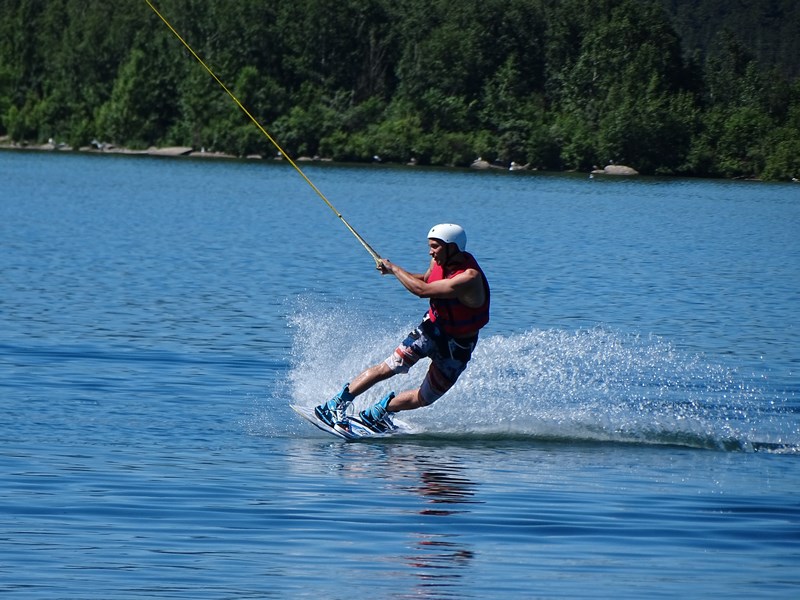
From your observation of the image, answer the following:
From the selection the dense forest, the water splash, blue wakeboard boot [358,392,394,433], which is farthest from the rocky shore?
blue wakeboard boot [358,392,394,433]

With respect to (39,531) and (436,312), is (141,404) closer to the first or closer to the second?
(436,312)

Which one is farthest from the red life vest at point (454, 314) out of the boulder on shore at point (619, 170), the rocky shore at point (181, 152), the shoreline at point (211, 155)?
the boulder on shore at point (619, 170)

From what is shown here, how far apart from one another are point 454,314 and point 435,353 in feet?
1.18

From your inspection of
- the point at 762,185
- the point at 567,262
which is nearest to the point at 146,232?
the point at 567,262

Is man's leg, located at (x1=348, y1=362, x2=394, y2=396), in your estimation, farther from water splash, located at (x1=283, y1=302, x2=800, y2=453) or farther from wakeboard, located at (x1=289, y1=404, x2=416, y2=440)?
water splash, located at (x1=283, y1=302, x2=800, y2=453)

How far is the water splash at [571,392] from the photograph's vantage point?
1188 cm

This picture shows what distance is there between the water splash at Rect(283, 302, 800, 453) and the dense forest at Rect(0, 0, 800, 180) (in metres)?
65.7

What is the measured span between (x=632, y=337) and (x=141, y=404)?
7.56 metres

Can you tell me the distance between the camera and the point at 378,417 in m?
11.5

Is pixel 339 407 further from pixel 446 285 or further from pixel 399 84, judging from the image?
pixel 399 84

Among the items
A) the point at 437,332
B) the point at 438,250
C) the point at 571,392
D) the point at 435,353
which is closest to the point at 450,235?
the point at 438,250

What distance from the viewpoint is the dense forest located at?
81812 millimetres

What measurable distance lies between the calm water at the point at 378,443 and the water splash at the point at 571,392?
43 millimetres

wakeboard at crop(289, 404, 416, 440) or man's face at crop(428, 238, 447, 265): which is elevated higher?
man's face at crop(428, 238, 447, 265)
